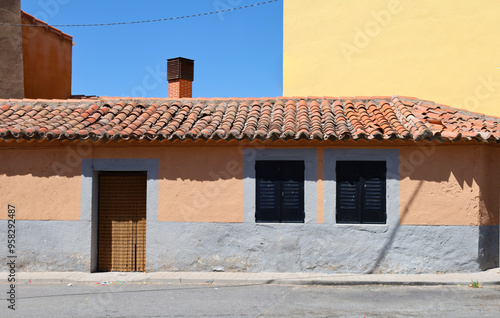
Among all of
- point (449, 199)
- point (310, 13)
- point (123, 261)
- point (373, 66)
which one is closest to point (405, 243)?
point (449, 199)

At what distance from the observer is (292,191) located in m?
12.6

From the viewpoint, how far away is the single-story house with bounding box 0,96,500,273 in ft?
40.1

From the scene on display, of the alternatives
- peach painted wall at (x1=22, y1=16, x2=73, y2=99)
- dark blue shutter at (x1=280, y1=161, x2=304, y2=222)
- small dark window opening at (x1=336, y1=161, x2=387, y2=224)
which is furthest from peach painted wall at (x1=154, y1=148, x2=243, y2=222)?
peach painted wall at (x1=22, y1=16, x2=73, y2=99)

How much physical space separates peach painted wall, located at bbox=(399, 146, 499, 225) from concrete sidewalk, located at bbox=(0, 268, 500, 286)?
1222 mm

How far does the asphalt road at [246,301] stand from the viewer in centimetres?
873

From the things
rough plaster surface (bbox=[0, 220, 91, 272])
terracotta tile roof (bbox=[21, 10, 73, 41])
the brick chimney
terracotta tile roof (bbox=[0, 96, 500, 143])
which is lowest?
rough plaster surface (bbox=[0, 220, 91, 272])

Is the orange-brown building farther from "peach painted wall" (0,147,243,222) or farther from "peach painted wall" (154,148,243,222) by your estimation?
"peach painted wall" (154,148,243,222)

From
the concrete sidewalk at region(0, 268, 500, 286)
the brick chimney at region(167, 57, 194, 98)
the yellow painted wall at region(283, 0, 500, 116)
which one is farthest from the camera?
the brick chimney at region(167, 57, 194, 98)

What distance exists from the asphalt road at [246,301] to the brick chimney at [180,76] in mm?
Answer: 8970

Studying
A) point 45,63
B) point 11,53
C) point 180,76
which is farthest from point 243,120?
point 45,63

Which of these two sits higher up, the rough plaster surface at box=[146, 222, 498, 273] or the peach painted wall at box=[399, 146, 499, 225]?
the peach painted wall at box=[399, 146, 499, 225]

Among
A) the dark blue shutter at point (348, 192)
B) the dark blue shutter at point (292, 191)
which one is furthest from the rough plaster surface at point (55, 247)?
the dark blue shutter at point (348, 192)

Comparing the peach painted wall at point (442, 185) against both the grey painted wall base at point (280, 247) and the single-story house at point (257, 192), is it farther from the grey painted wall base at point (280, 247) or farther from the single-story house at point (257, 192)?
the grey painted wall base at point (280, 247)

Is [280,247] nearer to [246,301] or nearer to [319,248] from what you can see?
[319,248]
